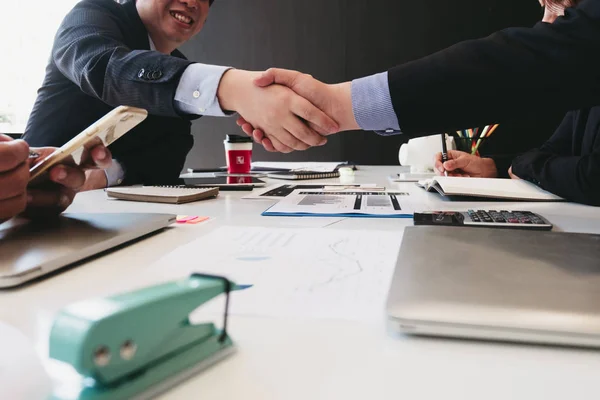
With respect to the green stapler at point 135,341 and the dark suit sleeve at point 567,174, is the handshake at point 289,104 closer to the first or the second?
the dark suit sleeve at point 567,174

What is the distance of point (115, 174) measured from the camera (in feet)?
4.42

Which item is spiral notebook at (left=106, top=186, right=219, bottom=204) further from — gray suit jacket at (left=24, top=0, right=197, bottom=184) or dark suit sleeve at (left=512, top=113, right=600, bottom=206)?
dark suit sleeve at (left=512, top=113, right=600, bottom=206)

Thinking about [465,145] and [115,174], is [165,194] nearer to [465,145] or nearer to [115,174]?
[115,174]

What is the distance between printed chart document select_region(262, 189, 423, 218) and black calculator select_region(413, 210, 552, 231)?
74 mm

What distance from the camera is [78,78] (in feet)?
3.54

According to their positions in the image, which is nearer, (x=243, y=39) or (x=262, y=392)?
(x=262, y=392)

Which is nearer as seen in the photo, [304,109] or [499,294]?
[499,294]

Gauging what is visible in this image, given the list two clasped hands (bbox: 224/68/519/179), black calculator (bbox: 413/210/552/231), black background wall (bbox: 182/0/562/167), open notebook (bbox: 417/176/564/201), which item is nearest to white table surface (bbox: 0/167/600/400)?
black calculator (bbox: 413/210/552/231)

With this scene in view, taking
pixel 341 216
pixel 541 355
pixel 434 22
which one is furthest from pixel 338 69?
pixel 541 355

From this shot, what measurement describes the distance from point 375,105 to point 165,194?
470mm

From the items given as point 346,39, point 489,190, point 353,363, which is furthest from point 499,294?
point 346,39

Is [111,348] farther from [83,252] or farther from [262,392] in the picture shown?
[83,252]

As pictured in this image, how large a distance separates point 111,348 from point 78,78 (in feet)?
3.36

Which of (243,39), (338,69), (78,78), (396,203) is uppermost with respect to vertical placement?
(243,39)
